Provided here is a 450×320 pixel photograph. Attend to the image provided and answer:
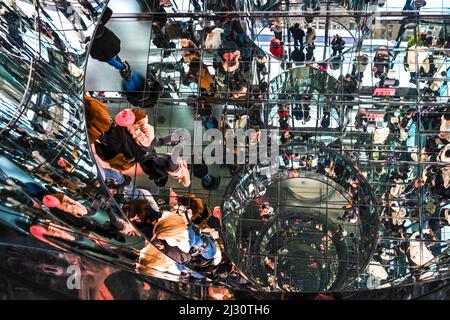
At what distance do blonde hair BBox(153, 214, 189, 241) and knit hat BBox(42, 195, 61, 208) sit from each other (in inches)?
52.5

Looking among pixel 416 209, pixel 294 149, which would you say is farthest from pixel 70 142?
pixel 416 209

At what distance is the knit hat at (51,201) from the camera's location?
2.21 meters

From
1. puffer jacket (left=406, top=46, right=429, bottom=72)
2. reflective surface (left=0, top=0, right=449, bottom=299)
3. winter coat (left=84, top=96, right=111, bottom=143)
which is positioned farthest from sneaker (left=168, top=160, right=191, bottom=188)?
puffer jacket (left=406, top=46, right=429, bottom=72)

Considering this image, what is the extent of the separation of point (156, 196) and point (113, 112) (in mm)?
717

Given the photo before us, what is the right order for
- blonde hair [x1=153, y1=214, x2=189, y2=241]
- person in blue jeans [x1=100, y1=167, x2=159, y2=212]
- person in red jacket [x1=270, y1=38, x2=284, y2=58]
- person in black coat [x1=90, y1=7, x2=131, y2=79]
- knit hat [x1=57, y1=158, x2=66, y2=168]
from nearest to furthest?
1. knit hat [x1=57, y1=158, x2=66, y2=168]
2. person in black coat [x1=90, y1=7, x2=131, y2=79]
3. person in blue jeans [x1=100, y1=167, x2=159, y2=212]
4. blonde hair [x1=153, y1=214, x2=189, y2=241]
5. person in red jacket [x1=270, y1=38, x2=284, y2=58]

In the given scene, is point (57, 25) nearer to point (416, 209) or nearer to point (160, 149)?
point (160, 149)

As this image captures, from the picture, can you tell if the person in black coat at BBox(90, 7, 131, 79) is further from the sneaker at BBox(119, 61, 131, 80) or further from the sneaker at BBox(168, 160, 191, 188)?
the sneaker at BBox(168, 160, 191, 188)

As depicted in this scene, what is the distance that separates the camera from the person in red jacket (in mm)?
3846

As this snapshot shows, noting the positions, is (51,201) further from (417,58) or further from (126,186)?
(417,58)

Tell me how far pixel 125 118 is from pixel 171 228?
0.86m

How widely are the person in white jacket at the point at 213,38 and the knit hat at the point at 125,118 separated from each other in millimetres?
738

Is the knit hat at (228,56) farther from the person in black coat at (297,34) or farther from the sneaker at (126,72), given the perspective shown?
the sneaker at (126,72)

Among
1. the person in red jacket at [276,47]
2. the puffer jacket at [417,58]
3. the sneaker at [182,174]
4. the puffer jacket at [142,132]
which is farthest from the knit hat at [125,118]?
the puffer jacket at [417,58]
